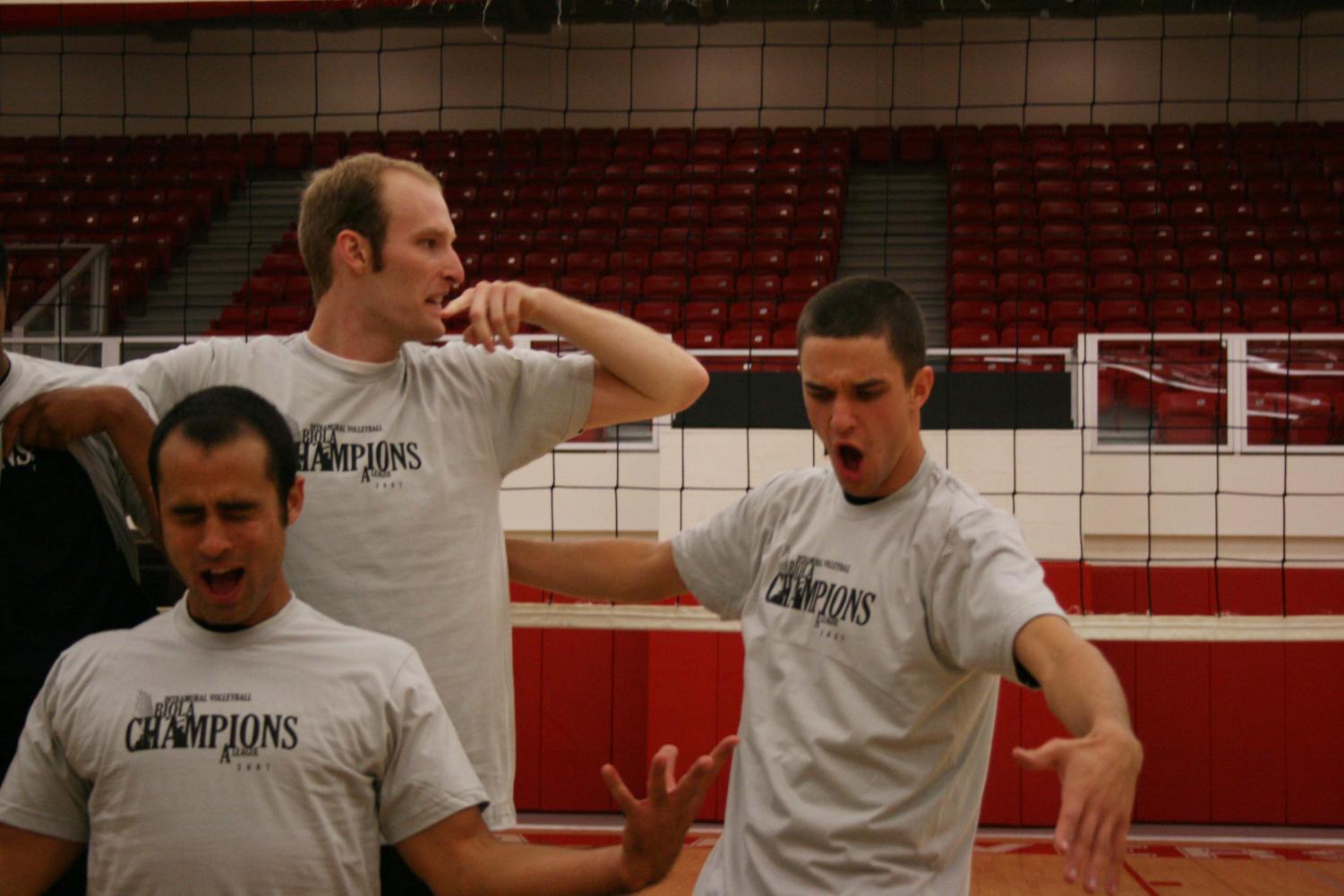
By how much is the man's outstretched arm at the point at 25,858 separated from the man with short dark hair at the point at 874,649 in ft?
2.82

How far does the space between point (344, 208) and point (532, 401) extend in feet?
1.36

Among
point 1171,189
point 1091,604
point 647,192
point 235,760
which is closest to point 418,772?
point 235,760

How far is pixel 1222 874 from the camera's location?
5266mm

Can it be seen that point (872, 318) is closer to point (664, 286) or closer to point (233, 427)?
point (233, 427)

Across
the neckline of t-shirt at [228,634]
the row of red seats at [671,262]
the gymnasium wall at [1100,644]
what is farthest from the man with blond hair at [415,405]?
the row of red seats at [671,262]

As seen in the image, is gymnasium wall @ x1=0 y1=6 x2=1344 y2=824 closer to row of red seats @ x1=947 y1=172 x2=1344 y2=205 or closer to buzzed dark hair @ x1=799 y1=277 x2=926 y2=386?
buzzed dark hair @ x1=799 y1=277 x2=926 y2=386

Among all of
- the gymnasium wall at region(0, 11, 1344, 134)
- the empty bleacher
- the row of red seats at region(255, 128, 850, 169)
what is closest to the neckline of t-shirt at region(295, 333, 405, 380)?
the empty bleacher

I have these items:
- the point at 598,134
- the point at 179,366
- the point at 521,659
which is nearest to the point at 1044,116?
the point at 598,134

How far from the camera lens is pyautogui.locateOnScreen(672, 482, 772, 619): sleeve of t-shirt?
6.31 ft

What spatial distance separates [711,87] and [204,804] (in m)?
11.7

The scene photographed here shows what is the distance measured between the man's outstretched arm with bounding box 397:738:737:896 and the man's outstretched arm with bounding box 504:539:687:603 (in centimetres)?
61

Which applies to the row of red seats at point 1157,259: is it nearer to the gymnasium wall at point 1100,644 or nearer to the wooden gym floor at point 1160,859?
the gymnasium wall at point 1100,644

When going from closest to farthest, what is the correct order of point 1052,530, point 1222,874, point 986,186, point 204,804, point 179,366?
1. point 204,804
2. point 179,366
3. point 1222,874
4. point 1052,530
5. point 986,186

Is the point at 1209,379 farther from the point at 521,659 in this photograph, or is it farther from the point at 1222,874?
the point at 521,659
